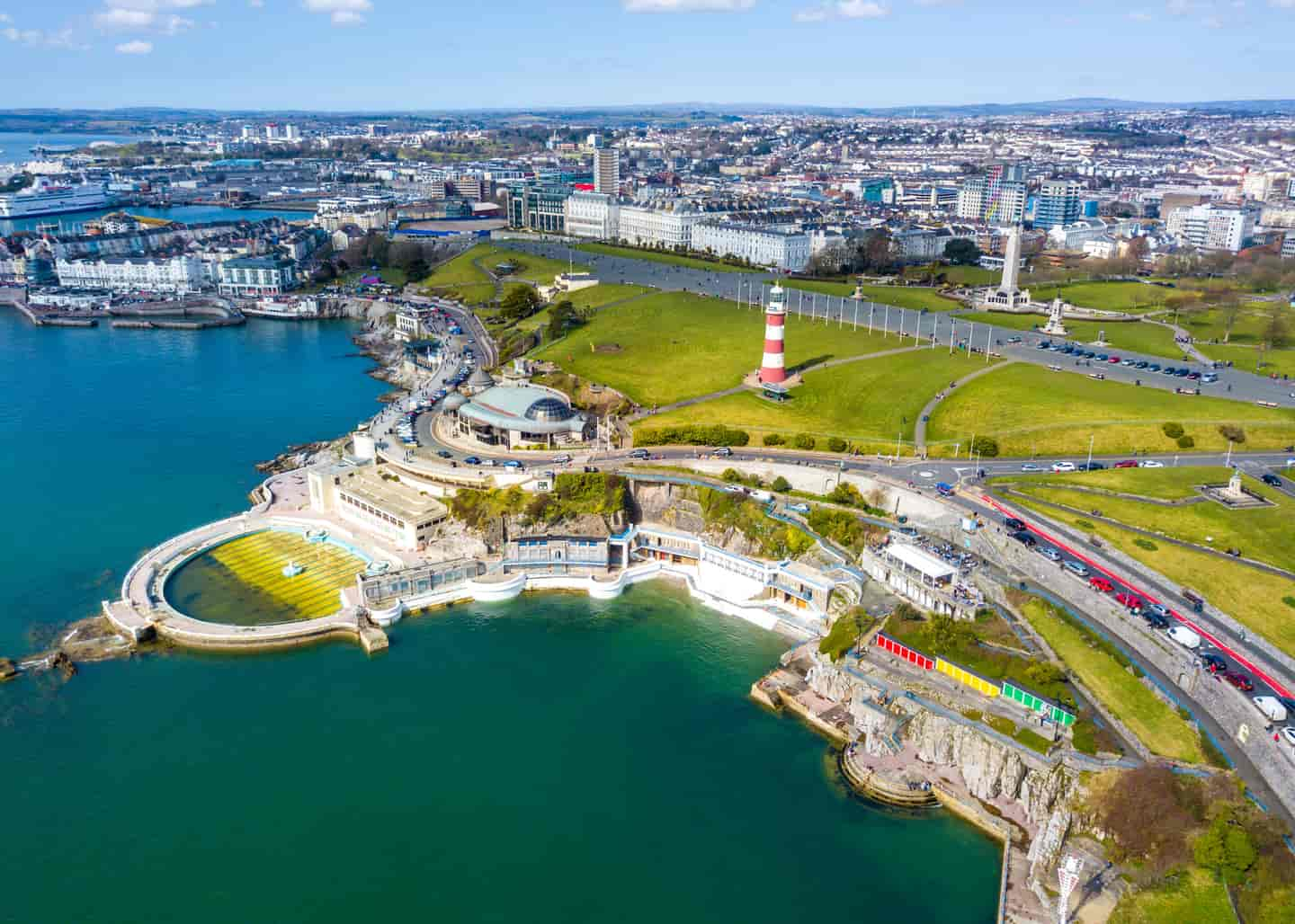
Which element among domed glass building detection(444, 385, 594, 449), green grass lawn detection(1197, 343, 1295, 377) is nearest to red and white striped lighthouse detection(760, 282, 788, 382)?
domed glass building detection(444, 385, 594, 449)

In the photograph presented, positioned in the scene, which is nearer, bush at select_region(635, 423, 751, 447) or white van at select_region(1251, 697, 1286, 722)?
white van at select_region(1251, 697, 1286, 722)

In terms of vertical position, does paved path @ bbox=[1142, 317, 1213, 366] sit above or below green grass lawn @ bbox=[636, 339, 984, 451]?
above

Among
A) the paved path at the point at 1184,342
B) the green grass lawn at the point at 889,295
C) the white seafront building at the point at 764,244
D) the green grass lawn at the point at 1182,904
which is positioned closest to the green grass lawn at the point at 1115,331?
the paved path at the point at 1184,342

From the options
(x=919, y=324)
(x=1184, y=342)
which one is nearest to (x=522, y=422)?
(x=919, y=324)

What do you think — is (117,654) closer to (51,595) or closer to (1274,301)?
(51,595)

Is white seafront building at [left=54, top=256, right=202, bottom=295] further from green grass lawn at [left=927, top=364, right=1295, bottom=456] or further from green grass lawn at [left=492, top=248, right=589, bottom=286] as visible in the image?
green grass lawn at [left=927, top=364, right=1295, bottom=456]

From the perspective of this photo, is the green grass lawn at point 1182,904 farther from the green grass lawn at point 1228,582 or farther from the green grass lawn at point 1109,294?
the green grass lawn at point 1109,294

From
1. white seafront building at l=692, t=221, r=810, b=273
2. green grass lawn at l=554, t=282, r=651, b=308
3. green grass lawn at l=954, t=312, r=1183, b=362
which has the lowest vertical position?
green grass lawn at l=954, t=312, r=1183, b=362

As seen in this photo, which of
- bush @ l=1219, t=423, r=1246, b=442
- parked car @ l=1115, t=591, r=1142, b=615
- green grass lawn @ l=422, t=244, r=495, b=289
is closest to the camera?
parked car @ l=1115, t=591, r=1142, b=615
